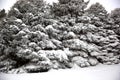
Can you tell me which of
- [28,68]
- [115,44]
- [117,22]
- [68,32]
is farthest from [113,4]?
[28,68]

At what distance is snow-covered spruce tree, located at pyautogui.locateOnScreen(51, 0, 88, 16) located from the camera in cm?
562

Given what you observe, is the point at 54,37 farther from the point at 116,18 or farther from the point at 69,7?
the point at 116,18

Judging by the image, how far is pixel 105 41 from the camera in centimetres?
551

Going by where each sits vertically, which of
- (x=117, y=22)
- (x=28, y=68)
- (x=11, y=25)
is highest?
(x=11, y=25)

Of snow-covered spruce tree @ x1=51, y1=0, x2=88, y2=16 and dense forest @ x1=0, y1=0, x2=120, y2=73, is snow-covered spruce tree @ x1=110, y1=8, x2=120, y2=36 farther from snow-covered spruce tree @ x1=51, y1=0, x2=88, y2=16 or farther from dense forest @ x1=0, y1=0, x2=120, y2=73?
snow-covered spruce tree @ x1=51, y1=0, x2=88, y2=16

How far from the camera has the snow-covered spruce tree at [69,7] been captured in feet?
18.5

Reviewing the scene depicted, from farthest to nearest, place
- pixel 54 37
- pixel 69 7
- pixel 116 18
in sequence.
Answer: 1. pixel 69 7
2. pixel 54 37
3. pixel 116 18

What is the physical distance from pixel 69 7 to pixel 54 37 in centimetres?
101

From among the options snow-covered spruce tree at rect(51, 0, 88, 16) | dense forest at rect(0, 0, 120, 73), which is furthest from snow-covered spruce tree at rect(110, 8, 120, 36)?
snow-covered spruce tree at rect(51, 0, 88, 16)

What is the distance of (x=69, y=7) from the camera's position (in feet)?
19.6

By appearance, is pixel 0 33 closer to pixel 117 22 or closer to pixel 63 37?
pixel 63 37

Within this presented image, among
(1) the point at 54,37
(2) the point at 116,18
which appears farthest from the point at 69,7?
A: (2) the point at 116,18

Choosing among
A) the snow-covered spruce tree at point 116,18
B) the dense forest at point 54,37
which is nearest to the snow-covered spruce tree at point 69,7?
the dense forest at point 54,37

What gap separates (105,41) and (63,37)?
1050 millimetres
